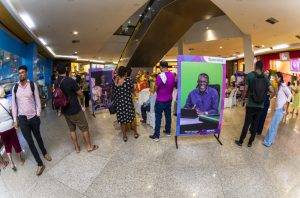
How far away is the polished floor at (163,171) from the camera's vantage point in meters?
3.02

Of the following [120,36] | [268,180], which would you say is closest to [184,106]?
[268,180]

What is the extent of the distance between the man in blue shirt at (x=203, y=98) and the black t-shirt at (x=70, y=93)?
6.14 feet

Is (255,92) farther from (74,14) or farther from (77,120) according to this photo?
(74,14)

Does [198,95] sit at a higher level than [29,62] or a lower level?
lower

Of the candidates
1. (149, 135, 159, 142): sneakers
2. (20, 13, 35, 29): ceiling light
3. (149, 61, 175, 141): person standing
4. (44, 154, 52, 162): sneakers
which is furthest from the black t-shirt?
(20, 13, 35, 29): ceiling light

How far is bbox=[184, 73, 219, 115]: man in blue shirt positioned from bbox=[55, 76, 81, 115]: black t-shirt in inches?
73.7

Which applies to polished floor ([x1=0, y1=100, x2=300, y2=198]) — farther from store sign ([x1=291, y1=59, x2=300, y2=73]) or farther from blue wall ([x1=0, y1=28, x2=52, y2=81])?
store sign ([x1=291, y1=59, x2=300, y2=73])

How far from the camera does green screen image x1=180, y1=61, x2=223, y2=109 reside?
4.12 meters

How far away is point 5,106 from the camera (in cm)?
368

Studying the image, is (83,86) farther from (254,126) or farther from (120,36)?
(254,126)

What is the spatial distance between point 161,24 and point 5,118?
25.8ft

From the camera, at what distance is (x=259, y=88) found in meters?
4.27

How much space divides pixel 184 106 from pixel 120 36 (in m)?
11.0

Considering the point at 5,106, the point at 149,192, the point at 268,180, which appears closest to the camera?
the point at 149,192
